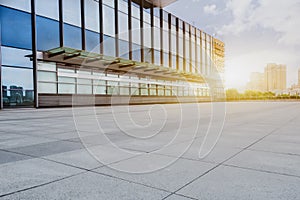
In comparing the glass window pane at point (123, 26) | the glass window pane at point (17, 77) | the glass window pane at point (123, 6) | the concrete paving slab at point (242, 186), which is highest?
the glass window pane at point (123, 6)

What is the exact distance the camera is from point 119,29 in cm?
2897

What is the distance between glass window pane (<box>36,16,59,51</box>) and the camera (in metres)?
20.5

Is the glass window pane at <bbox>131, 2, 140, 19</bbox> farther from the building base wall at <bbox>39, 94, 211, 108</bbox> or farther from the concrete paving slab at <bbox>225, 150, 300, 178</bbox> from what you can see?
the concrete paving slab at <bbox>225, 150, 300, 178</bbox>

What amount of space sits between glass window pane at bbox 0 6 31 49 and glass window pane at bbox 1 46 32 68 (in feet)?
1.35

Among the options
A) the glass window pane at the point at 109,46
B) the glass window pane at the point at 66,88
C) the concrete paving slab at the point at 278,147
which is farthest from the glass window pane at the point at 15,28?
the concrete paving slab at the point at 278,147

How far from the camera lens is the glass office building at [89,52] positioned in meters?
19.0

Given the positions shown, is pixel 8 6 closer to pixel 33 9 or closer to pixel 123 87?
pixel 33 9

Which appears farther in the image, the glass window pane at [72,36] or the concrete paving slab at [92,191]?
the glass window pane at [72,36]

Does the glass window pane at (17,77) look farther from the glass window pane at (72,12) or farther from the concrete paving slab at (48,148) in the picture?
the concrete paving slab at (48,148)

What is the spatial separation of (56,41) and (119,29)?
30.2 feet

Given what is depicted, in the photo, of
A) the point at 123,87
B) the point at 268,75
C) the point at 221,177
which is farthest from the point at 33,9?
the point at 268,75

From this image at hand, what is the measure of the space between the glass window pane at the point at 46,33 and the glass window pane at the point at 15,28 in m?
0.88

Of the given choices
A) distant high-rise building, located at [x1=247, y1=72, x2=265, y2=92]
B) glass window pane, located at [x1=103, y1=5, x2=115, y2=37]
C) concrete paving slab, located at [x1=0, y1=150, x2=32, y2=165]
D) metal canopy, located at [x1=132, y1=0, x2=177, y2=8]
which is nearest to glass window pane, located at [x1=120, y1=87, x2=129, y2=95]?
glass window pane, located at [x1=103, y1=5, x2=115, y2=37]

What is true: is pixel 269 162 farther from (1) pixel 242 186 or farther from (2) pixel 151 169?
(2) pixel 151 169
